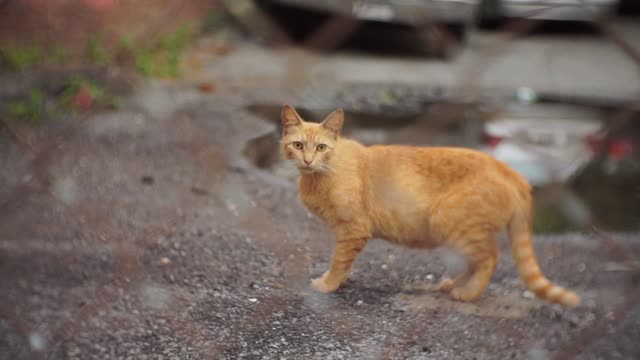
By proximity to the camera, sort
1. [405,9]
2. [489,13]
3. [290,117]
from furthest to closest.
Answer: [489,13]
[405,9]
[290,117]

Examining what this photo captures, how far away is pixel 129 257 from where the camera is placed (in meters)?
2.33

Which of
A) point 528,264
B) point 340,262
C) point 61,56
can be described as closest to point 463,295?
point 528,264

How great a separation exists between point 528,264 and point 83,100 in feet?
8.49

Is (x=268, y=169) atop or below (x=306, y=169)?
below

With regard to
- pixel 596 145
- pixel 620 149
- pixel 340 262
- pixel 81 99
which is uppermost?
pixel 340 262

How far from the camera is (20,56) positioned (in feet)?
13.7

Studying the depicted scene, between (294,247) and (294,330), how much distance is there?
0.50 meters

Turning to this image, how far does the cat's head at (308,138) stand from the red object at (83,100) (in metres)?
2.17

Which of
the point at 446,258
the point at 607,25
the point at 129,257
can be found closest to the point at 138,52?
the point at 129,257

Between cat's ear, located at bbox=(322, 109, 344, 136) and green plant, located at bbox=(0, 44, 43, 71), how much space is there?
8.94 feet

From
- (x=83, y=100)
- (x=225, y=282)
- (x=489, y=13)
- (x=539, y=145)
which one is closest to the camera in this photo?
(x=225, y=282)

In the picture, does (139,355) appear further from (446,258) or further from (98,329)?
(446,258)

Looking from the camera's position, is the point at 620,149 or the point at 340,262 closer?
the point at 340,262

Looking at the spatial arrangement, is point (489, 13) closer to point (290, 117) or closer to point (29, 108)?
point (29, 108)
